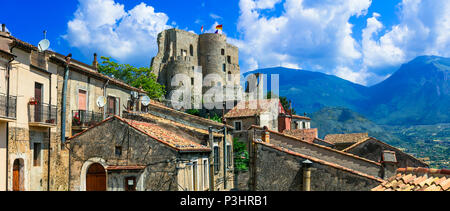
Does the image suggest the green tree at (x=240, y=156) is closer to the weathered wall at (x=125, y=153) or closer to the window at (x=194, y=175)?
the window at (x=194, y=175)

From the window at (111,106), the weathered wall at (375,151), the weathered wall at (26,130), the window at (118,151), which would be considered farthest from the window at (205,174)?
the weathered wall at (375,151)

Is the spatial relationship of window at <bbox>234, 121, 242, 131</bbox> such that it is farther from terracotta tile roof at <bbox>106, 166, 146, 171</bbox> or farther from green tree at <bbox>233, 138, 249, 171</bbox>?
terracotta tile roof at <bbox>106, 166, 146, 171</bbox>

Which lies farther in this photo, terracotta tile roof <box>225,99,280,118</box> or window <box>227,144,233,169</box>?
terracotta tile roof <box>225,99,280,118</box>

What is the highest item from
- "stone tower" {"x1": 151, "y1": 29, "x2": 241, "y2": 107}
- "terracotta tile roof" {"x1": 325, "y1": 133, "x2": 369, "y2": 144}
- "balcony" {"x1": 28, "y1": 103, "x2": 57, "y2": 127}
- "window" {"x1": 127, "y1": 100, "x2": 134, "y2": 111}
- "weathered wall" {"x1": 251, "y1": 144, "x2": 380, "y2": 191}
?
"stone tower" {"x1": 151, "y1": 29, "x2": 241, "y2": 107}

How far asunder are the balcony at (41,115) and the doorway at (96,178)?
10.1 ft

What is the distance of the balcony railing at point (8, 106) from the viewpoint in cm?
1639

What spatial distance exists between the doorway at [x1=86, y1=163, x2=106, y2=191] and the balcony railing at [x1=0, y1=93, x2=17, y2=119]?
4627 mm

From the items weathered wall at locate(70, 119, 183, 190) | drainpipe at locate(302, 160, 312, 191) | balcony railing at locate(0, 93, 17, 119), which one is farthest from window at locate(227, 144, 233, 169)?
balcony railing at locate(0, 93, 17, 119)

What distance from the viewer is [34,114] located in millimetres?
18672

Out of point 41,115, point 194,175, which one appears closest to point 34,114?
point 41,115

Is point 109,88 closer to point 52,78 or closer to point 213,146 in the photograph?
Result: point 52,78

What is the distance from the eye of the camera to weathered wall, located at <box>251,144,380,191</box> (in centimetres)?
1498

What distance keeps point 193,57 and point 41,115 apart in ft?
234
